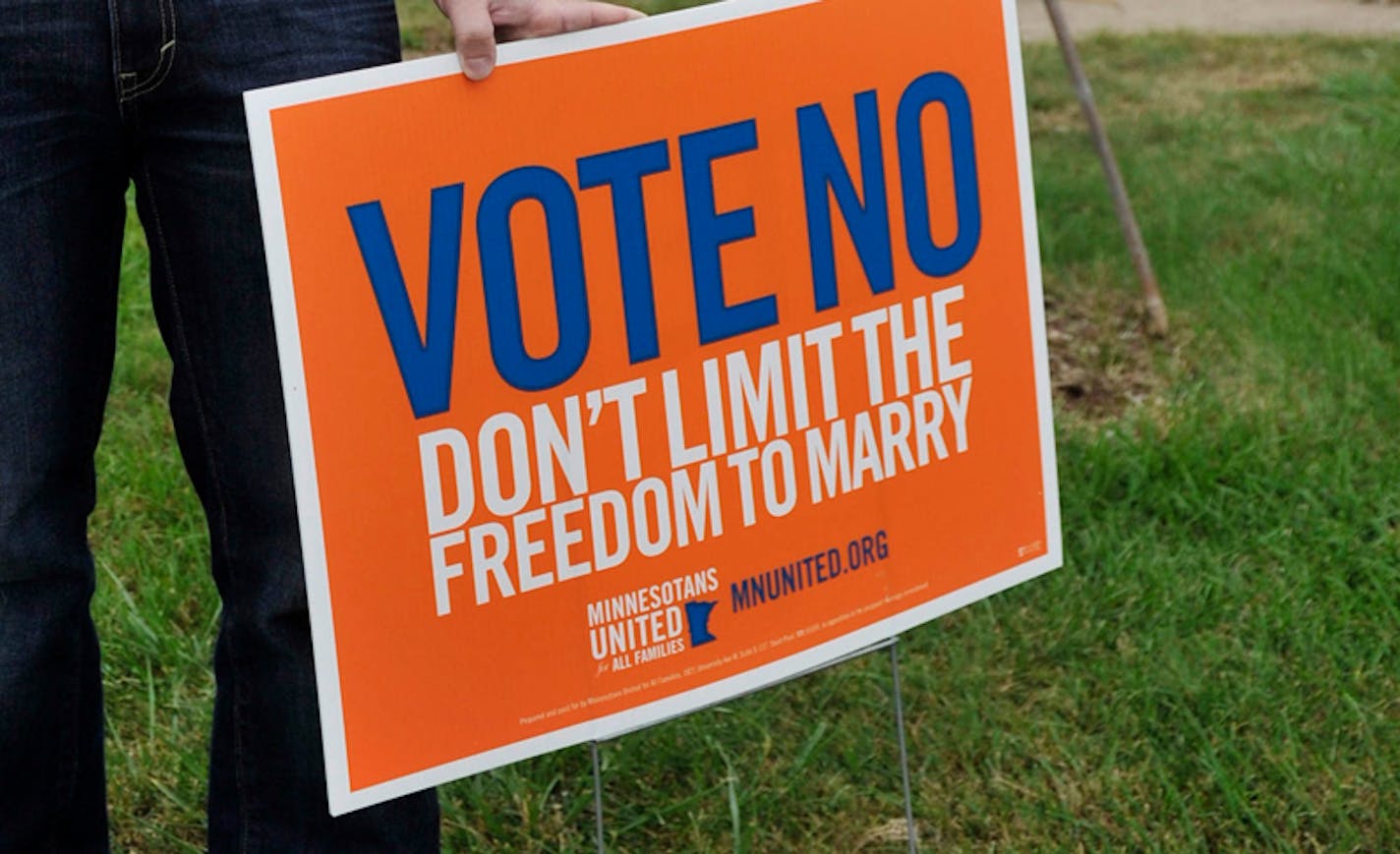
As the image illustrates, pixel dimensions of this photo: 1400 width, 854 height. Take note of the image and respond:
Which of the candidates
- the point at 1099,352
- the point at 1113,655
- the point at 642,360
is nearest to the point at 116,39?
the point at 642,360

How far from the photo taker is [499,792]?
98.7 inches

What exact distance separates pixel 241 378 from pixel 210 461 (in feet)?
0.35

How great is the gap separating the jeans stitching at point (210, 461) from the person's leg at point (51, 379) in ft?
0.15

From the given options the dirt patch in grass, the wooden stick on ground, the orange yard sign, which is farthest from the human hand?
the wooden stick on ground

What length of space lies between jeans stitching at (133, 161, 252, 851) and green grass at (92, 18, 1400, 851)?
0.50 m

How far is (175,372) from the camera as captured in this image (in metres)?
1.86

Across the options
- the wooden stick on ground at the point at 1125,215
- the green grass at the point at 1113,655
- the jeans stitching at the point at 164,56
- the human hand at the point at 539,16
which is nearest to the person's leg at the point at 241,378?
the jeans stitching at the point at 164,56

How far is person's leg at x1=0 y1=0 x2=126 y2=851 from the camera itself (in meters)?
1.66

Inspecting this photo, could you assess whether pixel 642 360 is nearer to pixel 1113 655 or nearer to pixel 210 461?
pixel 210 461

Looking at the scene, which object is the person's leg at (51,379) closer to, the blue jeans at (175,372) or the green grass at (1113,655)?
the blue jeans at (175,372)

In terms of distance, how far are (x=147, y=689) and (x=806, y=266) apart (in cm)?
136

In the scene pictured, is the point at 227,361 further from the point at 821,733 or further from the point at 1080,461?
the point at 1080,461

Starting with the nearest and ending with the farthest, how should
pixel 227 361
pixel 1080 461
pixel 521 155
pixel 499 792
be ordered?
pixel 521 155 < pixel 227 361 < pixel 499 792 < pixel 1080 461

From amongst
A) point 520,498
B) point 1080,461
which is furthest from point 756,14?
point 1080,461
